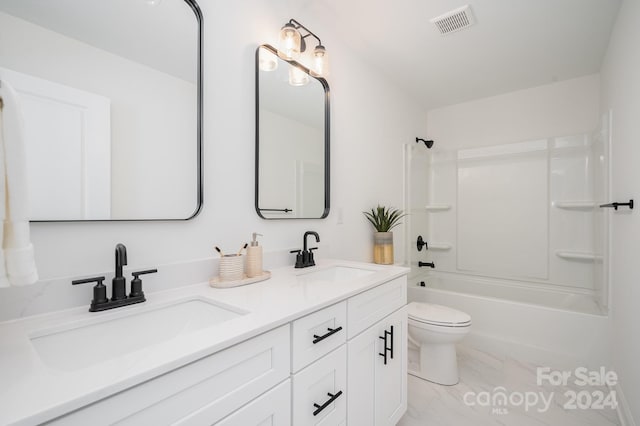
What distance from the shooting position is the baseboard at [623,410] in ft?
4.79

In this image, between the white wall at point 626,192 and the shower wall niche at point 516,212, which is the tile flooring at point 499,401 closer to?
the white wall at point 626,192

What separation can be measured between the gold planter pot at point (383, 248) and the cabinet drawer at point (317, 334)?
112 cm

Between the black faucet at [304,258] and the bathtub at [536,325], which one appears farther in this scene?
the bathtub at [536,325]

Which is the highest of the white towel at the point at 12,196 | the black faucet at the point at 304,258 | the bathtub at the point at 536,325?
the white towel at the point at 12,196

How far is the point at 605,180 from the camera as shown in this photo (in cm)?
205

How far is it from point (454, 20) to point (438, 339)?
2.11m

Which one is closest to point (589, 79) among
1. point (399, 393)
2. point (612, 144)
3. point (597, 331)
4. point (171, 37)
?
point (612, 144)

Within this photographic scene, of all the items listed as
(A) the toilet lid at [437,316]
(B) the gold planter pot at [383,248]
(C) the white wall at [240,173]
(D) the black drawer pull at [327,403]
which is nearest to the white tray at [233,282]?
(C) the white wall at [240,173]

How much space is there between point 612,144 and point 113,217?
2.88 m

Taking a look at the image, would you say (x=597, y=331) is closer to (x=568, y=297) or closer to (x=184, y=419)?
(x=568, y=297)

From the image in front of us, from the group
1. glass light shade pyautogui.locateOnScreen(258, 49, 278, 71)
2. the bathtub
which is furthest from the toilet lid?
glass light shade pyautogui.locateOnScreen(258, 49, 278, 71)

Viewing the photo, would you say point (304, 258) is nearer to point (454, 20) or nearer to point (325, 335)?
point (325, 335)

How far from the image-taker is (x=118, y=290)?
871mm

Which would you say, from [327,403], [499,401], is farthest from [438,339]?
[327,403]
